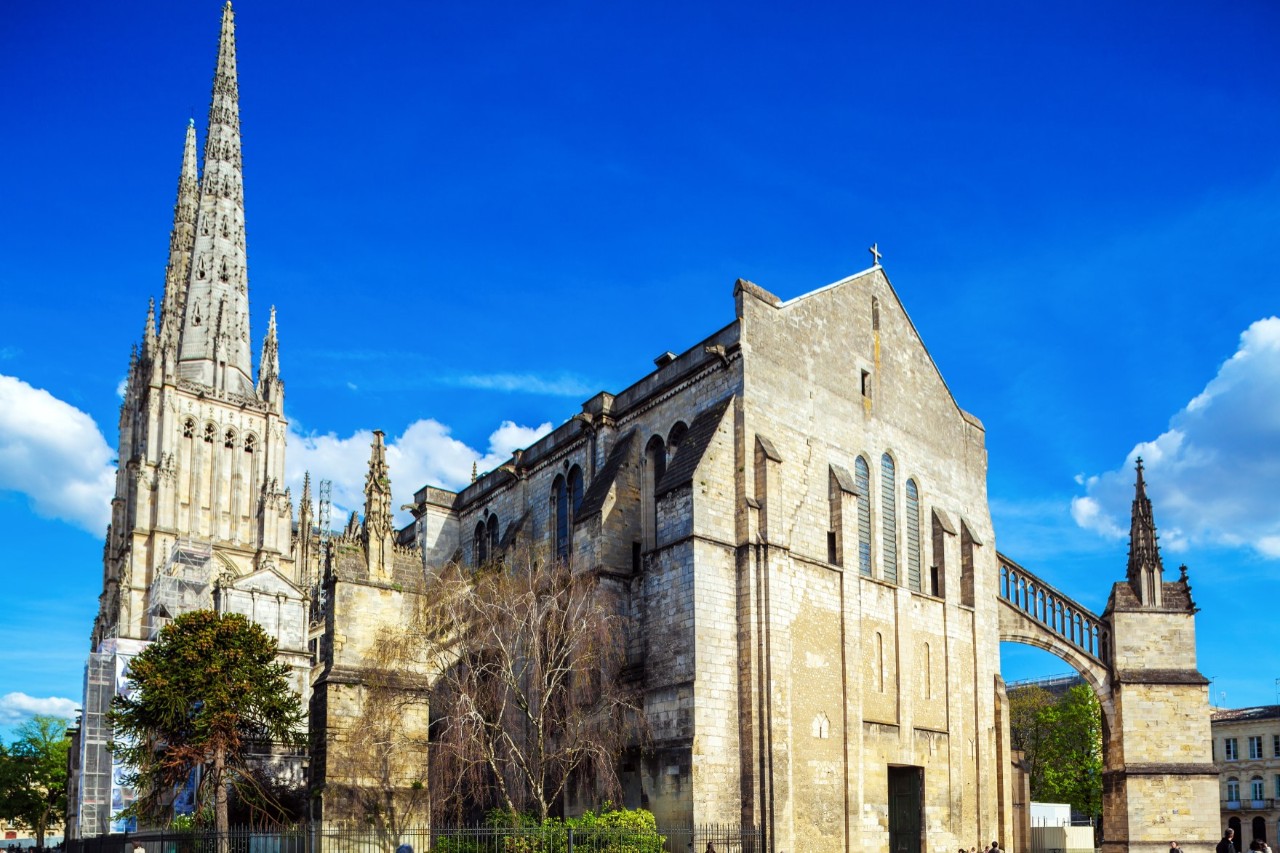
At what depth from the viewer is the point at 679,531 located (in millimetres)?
27312

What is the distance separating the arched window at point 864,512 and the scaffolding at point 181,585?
30466 millimetres

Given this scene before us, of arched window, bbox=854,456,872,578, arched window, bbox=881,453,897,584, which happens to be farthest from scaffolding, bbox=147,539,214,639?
arched window, bbox=881,453,897,584

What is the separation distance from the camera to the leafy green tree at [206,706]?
27484 mm

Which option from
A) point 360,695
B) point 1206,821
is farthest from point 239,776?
point 1206,821

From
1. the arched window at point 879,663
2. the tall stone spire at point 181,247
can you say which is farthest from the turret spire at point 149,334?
the arched window at point 879,663

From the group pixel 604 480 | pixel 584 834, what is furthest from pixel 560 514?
pixel 584 834

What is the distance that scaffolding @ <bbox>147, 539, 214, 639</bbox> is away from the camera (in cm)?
5269

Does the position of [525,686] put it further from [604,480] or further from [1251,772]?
[1251,772]

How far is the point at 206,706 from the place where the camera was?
2759cm

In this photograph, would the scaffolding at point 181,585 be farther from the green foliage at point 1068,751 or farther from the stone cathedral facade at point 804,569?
the green foliage at point 1068,751

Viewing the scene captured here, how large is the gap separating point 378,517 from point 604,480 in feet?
19.4

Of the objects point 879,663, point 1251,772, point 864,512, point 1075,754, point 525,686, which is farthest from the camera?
point 1251,772

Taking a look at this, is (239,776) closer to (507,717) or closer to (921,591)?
(507,717)

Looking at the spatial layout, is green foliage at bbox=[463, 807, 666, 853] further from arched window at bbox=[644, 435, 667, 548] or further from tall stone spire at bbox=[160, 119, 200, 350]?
tall stone spire at bbox=[160, 119, 200, 350]
